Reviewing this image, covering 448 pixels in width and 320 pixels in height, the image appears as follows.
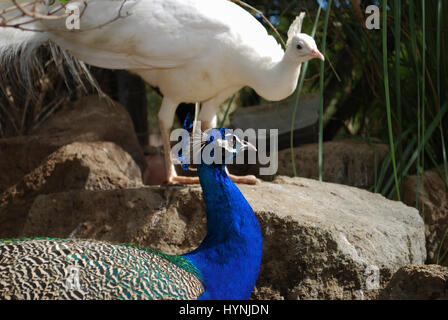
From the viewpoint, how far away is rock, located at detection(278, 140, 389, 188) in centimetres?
439

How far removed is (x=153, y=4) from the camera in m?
3.55

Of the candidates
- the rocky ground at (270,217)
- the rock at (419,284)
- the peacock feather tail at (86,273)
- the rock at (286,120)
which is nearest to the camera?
the peacock feather tail at (86,273)

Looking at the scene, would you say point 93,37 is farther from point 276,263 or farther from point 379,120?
point 379,120

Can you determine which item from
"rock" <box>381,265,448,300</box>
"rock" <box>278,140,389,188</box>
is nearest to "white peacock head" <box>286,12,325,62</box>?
"rock" <box>278,140,389,188</box>

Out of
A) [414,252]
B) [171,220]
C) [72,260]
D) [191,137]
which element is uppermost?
[191,137]

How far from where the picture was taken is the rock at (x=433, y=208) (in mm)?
3922

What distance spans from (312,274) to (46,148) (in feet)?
7.20

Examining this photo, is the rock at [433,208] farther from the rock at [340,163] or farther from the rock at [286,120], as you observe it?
the rock at [286,120]

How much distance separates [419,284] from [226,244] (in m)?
0.72

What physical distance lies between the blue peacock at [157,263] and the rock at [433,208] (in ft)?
6.38

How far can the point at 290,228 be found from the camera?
2824mm

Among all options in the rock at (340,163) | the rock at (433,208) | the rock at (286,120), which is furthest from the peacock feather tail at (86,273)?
the rock at (286,120)

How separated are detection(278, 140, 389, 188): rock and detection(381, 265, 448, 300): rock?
2.12m
